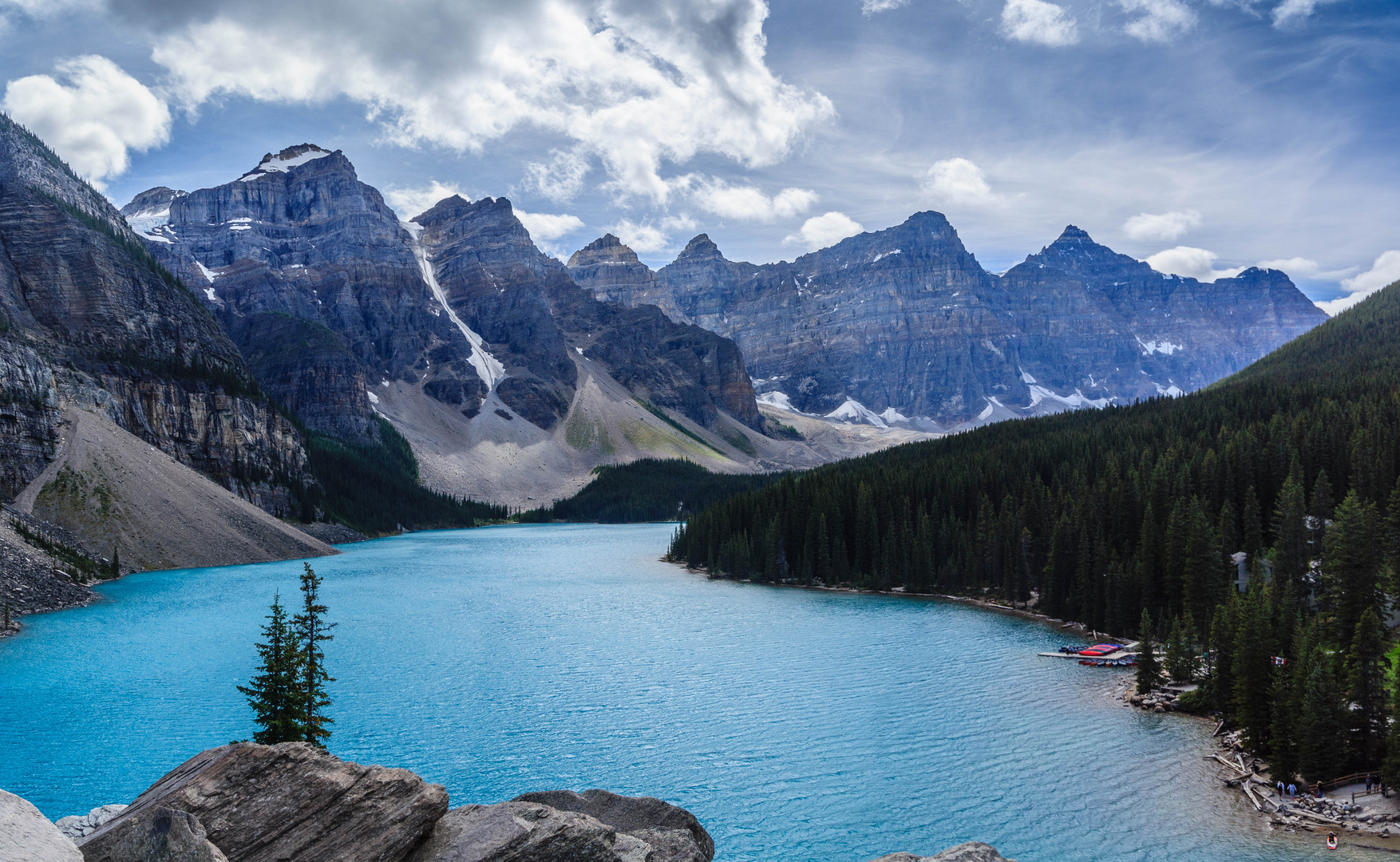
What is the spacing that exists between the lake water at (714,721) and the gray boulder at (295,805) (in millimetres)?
16209

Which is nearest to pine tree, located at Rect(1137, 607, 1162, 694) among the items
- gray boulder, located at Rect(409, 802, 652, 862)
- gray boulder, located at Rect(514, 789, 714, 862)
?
gray boulder, located at Rect(514, 789, 714, 862)

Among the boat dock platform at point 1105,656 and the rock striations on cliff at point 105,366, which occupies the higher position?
the rock striations on cliff at point 105,366

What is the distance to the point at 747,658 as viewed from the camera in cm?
5419

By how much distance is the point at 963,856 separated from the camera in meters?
13.5

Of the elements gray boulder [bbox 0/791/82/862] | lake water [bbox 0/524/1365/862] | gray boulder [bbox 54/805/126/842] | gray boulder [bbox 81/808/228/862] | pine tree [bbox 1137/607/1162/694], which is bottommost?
lake water [bbox 0/524/1365/862]

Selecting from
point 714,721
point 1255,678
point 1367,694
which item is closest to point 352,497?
point 714,721

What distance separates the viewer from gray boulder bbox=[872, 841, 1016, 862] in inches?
531

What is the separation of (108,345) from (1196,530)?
144165 mm

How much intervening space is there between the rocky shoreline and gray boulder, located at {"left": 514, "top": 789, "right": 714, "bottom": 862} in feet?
2.32

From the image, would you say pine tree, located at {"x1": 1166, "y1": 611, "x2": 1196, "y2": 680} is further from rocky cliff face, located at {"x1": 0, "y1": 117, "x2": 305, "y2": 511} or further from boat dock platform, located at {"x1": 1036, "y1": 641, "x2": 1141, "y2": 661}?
rocky cliff face, located at {"x1": 0, "y1": 117, "x2": 305, "y2": 511}

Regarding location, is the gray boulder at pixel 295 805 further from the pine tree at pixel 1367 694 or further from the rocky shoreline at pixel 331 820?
the pine tree at pixel 1367 694

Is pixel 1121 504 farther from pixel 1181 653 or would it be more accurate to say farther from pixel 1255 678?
pixel 1255 678

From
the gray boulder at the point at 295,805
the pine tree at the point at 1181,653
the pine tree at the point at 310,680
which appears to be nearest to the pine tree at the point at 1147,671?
the pine tree at the point at 1181,653

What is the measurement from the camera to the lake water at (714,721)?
94.2 ft
